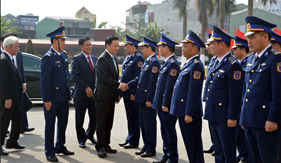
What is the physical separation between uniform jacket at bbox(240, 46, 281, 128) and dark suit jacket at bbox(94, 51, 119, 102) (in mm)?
2534

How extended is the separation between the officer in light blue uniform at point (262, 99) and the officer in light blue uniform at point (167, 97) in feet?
4.75

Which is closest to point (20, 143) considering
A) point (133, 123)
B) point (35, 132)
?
point (35, 132)

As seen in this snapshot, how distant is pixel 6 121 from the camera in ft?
17.0

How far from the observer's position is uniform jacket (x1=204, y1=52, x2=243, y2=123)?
3693 mm

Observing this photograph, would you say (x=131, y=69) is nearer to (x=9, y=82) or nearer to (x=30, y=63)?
Result: (x=9, y=82)

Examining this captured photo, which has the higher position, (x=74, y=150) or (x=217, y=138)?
(x=217, y=138)

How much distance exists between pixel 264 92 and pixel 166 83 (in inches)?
69.7

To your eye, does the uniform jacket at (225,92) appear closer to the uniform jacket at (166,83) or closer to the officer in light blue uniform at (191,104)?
the officer in light blue uniform at (191,104)

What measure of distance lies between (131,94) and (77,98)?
1088 millimetres

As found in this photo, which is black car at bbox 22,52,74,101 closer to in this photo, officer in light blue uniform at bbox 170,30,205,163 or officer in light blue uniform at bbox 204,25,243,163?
officer in light blue uniform at bbox 170,30,205,163

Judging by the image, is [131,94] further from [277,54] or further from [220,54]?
[277,54]

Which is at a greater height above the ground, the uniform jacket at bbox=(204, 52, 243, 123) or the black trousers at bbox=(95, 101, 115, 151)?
the uniform jacket at bbox=(204, 52, 243, 123)

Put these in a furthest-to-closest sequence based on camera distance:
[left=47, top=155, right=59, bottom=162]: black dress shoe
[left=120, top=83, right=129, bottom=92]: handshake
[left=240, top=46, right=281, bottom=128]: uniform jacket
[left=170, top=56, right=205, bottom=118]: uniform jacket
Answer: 1. [left=120, top=83, right=129, bottom=92]: handshake
2. [left=47, top=155, right=59, bottom=162]: black dress shoe
3. [left=170, top=56, right=205, bottom=118]: uniform jacket
4. [left=240, top=46, right=281, bottom=128]: uniform jacket

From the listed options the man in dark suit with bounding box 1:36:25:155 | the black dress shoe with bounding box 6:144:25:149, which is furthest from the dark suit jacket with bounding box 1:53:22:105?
the black dress shoe with bounding box 6:144:25:149
